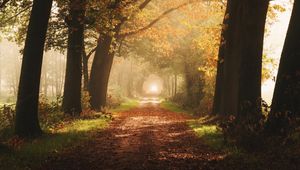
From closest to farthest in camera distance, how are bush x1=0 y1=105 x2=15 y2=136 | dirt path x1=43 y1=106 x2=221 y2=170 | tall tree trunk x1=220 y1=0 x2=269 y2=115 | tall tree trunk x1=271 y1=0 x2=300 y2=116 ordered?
dirt path x1=43 y1=106 x2=221 y2=170
tall tree trunk x1=271 y1=0 x2=300 y2=116
tall tree trunk x1=220 y1=0 x2=269 y2=115
bush x1=0 y1=105 x2=15 y2=136

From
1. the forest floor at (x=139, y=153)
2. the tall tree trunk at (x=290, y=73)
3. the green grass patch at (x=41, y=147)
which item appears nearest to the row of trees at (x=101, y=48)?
the tall tree trunk at (x=290, y=73)

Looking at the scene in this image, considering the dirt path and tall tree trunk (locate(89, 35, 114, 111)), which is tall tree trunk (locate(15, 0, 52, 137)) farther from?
tall tree trunk (locate(89, 35, 114, 111))

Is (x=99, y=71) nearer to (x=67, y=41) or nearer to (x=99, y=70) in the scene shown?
(x=99, y=70)

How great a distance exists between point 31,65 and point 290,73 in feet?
28.5

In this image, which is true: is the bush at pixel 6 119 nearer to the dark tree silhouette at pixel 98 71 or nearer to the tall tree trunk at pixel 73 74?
the tall tree trunk at pixel 73 74

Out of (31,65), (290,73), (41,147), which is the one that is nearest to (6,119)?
(31,65)

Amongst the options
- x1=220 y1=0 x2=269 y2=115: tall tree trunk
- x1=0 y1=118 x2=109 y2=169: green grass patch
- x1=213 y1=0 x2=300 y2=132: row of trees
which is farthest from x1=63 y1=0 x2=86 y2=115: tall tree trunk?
x1=220 y1=0 x2=269 y2=115: tall tree trunk

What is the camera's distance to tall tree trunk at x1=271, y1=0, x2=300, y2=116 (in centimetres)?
1084

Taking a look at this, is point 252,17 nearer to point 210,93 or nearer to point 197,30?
point 210,93

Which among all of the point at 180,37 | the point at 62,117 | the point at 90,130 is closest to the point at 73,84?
the point at 62,117

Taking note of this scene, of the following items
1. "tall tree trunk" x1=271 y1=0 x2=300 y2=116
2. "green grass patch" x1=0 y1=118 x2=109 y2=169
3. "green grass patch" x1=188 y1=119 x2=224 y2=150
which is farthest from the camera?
"green grass patch" x1=188 y1=119 x2=224 y2=150

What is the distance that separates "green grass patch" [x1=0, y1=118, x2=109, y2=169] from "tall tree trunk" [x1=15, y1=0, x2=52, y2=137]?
2.99 feet

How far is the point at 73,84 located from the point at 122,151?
1112cm

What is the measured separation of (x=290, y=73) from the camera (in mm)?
11031
